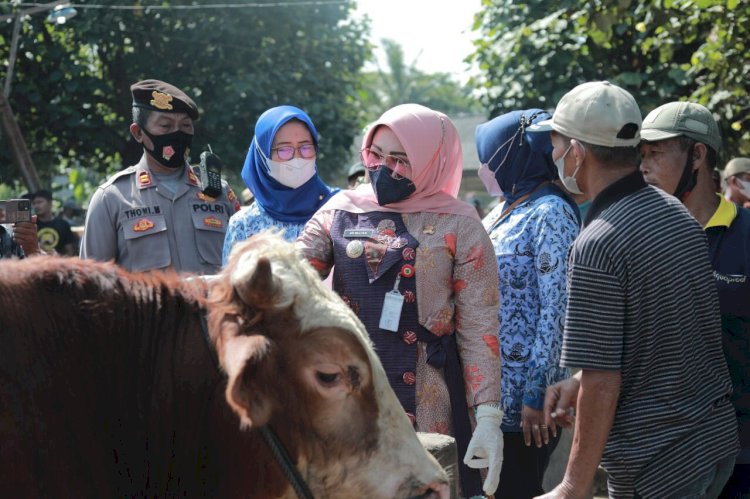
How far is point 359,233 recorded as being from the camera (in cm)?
344

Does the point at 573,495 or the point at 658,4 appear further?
the point at 658,4

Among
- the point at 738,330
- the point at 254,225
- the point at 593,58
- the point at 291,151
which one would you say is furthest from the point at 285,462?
the point at 593,58

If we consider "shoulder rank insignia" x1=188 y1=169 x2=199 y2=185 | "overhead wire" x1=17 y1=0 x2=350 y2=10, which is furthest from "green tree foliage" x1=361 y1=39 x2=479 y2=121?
"shoulder rank insignia" x1=188 y1=169 x2=199 y2=185

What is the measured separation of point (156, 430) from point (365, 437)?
515 mm

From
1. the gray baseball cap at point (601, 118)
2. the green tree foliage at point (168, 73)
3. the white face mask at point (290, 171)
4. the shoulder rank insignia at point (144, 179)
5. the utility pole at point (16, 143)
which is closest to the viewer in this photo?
the gray baseball cap at point (601, 118)

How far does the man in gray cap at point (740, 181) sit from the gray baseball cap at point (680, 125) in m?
4.72

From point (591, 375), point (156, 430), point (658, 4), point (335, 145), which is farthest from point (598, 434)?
point (335, 145)

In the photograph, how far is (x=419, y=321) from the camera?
11.1 ft

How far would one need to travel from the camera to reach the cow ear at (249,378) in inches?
83.3

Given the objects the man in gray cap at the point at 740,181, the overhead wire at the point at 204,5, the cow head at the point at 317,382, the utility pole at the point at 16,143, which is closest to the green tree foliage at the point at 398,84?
the overhead wire at the point at 204,5

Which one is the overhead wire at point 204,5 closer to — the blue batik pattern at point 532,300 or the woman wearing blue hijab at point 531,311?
the woman wearing blue hijab at point 531,311

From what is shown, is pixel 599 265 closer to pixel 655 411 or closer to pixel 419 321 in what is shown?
pixel 655 411

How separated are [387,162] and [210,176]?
164 cm

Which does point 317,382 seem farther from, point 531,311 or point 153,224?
point 153,224
